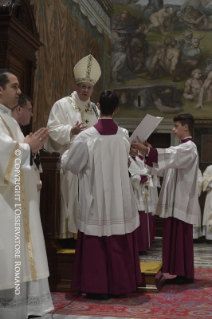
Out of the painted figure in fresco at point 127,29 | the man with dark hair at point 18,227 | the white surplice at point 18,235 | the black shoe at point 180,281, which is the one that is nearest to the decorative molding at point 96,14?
the painted figure in fresco at point 127,29

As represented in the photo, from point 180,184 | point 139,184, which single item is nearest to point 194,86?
point 139,184

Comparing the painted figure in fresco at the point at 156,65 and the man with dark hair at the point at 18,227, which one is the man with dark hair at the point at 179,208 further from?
the painted figure in fresco at the point at 156,65

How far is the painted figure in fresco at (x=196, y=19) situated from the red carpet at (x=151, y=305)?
11629 mm

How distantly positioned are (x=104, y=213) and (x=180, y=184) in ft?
4.85

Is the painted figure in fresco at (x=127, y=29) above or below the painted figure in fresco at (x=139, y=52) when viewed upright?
above

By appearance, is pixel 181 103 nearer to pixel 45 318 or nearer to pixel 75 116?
pixel 75 116

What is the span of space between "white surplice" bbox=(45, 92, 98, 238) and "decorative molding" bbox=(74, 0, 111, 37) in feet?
19.5

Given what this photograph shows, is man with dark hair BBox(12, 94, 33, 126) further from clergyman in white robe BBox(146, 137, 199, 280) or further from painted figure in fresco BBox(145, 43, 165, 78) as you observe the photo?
painted figure in fresco BBox(145, 43, 165, 78)

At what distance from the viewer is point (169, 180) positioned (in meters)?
6.45

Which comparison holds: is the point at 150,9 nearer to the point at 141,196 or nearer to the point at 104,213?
the point at 141,196

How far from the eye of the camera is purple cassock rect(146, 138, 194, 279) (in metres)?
6.25

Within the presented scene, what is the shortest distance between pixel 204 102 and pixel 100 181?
11032mm

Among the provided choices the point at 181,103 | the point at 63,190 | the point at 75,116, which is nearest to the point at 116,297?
the point at 63,190

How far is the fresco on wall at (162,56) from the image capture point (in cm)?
1580
